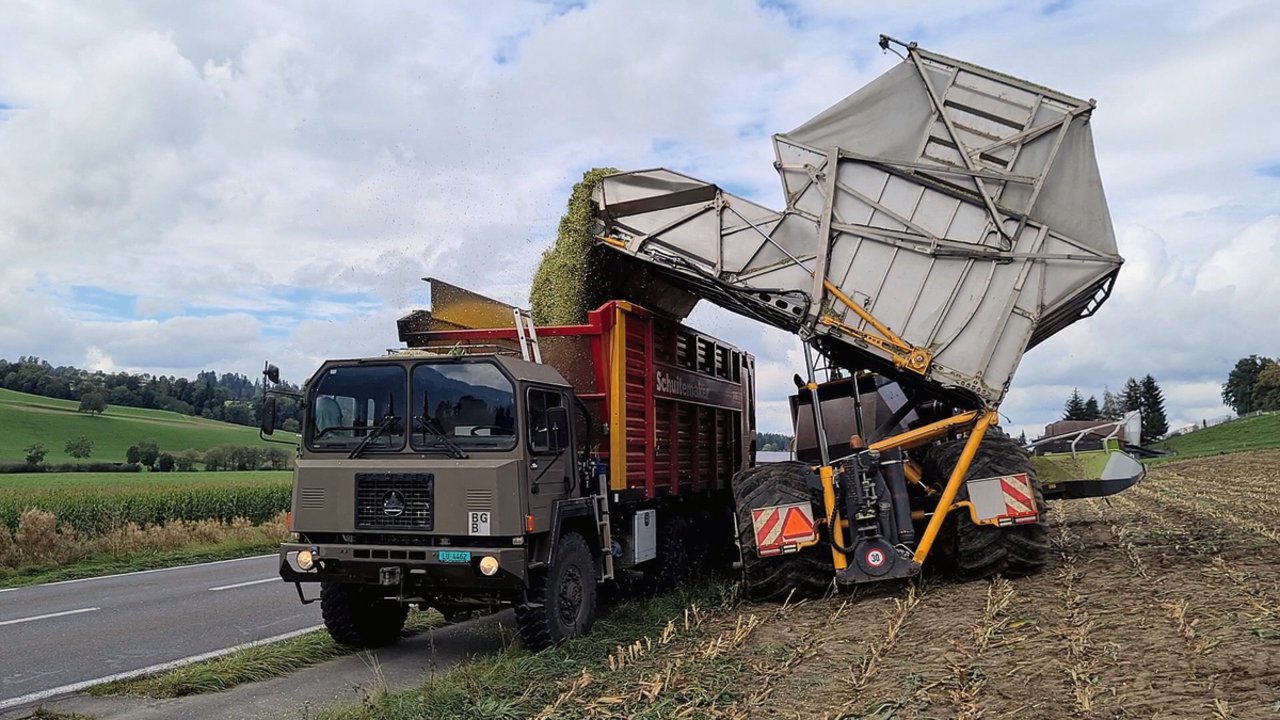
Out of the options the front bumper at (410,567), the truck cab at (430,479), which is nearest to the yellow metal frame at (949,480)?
the truck cab at (430,479)

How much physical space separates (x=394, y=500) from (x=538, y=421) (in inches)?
50.7

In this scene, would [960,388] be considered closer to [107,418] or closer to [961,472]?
[961,472]

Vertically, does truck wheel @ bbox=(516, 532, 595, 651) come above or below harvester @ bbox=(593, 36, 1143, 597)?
below

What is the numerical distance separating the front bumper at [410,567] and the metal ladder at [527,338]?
213 cm

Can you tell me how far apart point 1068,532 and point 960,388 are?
7073mm

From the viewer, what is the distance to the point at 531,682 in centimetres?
693

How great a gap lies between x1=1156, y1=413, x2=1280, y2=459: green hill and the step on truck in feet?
161

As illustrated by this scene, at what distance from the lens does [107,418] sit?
219ft

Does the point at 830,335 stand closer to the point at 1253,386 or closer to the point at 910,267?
the point at 910,267

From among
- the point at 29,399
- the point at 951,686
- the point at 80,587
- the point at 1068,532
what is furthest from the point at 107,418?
the point at 951,686

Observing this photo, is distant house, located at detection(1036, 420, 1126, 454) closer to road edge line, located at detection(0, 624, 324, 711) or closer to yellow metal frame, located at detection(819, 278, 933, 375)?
yellow metal frame, located at detection(819, 278, 933, 375)

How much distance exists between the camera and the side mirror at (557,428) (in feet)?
27.5

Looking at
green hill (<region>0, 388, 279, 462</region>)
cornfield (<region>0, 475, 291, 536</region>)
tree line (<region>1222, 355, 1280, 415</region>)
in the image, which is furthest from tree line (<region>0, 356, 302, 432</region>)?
tree line (<region>1222, 355, 1280, 415</region>)

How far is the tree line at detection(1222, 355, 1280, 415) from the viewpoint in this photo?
97375 millimetres
